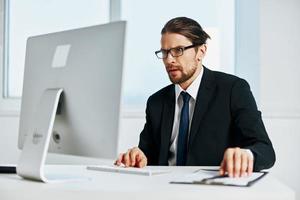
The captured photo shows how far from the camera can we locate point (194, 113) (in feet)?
7.03

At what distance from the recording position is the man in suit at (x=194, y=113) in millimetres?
2115

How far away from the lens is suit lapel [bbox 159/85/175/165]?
85.7 inches

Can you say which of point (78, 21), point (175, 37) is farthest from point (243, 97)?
point (78, 21)

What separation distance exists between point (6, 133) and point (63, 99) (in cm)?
207

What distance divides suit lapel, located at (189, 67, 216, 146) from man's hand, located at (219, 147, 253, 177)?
69 centimetres

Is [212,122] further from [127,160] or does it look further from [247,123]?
[127,160]

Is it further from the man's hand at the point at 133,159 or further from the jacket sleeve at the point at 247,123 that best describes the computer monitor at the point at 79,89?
the jacket sleeve at the point at 247,123

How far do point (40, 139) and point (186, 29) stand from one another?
3.61ft

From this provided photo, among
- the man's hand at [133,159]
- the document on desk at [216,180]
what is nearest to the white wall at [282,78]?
the man's hand at [133,159]

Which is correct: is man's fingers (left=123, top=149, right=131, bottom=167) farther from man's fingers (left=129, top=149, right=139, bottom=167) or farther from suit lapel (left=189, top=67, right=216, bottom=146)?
suit lapel (left=189, top=67, right=216, bottom=146)

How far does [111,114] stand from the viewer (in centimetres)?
131

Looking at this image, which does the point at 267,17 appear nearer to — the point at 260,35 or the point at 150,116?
the point at 260,35

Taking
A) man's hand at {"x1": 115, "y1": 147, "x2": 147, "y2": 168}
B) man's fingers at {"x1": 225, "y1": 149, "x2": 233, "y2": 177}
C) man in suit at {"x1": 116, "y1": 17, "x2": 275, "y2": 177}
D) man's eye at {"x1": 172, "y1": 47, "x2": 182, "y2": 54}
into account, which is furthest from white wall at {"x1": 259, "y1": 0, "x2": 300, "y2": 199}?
man's fingers at {"x1": 225, "y1": 149, "x2": 233, "y2": 177}

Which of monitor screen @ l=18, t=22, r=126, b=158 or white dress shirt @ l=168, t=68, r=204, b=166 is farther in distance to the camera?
white dress shirt @ l=168, t=68, r=204, b=166
